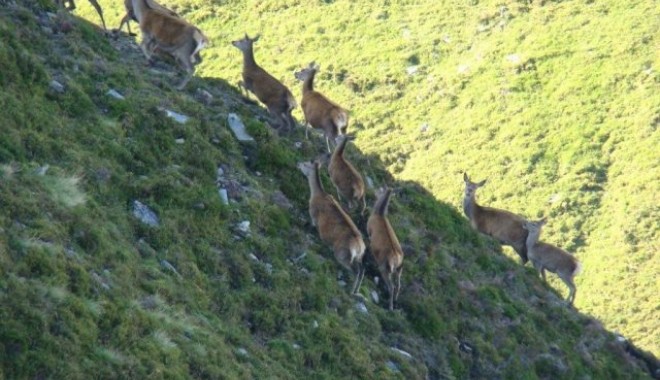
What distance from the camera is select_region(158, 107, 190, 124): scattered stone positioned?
54.8 feet

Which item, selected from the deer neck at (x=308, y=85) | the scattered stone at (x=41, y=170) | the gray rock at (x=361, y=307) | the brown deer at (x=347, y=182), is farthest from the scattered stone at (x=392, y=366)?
the deer neck at (x=308, y=85)

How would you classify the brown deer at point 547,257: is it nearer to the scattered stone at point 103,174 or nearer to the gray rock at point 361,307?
the gray rock at point 361,307

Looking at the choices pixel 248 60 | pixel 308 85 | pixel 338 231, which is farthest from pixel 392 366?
pixel 308 85

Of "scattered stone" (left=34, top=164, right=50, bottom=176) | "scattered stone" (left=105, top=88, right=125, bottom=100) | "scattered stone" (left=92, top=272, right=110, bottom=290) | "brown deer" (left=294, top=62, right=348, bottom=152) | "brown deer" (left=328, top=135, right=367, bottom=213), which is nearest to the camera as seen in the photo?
"scattered stone" (left=92, top=272, right=110, bottom=290)

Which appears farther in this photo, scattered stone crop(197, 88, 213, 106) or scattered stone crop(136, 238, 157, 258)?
scattered stone crop(197, 88, 213, 106)

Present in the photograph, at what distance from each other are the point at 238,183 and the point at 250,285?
8.89ft

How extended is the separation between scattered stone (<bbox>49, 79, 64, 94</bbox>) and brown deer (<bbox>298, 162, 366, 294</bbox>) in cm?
464

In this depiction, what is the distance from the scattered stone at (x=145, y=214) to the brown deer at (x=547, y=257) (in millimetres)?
13132

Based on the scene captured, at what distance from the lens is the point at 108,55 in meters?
19.0

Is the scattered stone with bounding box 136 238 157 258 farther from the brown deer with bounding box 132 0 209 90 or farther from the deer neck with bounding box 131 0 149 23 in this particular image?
the deer neck with bounding box 131 0 149 23

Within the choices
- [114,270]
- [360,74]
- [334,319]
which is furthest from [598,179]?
[114,270]

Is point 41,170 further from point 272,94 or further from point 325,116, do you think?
point 325,116

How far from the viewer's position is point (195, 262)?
44.8ft

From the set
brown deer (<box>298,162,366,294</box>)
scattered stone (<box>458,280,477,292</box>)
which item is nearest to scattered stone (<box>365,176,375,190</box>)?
scattered stone (<box>458,280,477,292</box>)
